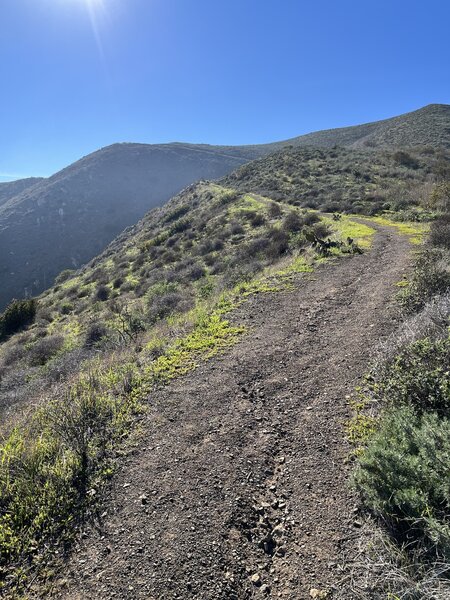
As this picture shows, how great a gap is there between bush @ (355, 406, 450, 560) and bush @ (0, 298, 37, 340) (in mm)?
22351

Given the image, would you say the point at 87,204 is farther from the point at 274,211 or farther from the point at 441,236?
the point at 441,236

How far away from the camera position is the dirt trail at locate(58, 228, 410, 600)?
3.01m

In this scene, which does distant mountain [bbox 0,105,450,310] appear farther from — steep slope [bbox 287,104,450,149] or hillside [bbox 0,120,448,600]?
hillside [bbox 0,120,448,600]

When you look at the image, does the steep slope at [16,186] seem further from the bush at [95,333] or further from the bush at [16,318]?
the bush at [95,333]

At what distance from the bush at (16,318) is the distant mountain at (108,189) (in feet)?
83.0

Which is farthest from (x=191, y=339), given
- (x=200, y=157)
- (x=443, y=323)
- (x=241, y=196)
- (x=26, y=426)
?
(x=200, y=157)

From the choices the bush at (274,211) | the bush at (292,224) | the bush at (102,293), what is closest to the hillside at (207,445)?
the bush at (292,224)

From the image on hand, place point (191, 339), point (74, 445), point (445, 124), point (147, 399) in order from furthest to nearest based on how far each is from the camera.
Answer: point (445, 124) → point (191, 339) → point (147, 399) → point (74, 445)

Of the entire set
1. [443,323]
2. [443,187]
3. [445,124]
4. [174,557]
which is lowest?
[174,557]

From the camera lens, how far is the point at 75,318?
1869cm

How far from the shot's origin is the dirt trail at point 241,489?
301cm

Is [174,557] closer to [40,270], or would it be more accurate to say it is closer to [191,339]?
[191,339]

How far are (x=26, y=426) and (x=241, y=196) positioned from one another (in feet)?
103

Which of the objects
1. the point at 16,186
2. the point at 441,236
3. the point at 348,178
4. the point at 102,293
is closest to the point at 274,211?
the point at 102,293
